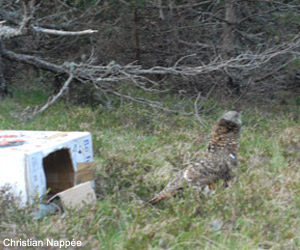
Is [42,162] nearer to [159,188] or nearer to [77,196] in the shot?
[77,196]

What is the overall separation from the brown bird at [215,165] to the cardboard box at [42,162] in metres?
0.75

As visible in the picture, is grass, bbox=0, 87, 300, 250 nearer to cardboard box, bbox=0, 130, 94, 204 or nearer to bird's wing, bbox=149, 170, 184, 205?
bird's wing, bbox=149, 170, 184, 205

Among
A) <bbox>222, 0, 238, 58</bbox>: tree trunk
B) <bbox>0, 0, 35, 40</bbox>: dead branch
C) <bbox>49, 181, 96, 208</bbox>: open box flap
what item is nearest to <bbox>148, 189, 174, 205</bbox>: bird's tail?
<bbox>49, 181, 96, 208</bbox>: open box flap

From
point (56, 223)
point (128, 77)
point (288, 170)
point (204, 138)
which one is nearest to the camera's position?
point (56, 223)

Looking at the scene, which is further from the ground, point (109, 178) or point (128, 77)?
point (128, 77)

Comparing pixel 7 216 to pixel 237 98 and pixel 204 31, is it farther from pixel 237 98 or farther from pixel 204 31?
pixel 204 31

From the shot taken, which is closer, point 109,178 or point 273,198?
point 273,198

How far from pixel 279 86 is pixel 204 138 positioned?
4.22 m

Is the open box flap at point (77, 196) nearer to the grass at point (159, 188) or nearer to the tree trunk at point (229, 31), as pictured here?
the grass at point (159, 188)

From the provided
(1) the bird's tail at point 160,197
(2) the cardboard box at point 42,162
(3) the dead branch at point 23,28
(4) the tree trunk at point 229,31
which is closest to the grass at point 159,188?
(1) the bird's tail at point 160,197

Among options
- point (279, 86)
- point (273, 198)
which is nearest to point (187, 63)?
point (279, 86)

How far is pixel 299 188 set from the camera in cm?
526

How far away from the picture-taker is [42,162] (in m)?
4.62

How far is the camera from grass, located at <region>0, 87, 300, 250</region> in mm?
4020
